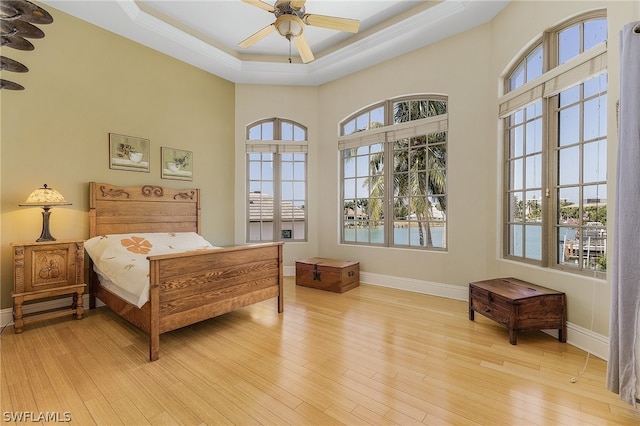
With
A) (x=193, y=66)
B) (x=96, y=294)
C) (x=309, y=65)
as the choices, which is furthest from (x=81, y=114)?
(x=309, y=65)

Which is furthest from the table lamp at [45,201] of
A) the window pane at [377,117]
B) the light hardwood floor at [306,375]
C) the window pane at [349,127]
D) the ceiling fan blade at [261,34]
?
the window pane at [377,117]

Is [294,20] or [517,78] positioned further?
[517,78]

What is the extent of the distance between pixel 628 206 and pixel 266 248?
2.91m

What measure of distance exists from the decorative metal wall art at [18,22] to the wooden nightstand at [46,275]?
2342 mm

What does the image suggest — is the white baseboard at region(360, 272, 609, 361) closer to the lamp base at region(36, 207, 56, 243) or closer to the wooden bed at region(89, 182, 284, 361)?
the wooden bed at region(89, 182, 284, 361)

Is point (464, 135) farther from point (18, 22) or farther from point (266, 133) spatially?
point (18, 22)

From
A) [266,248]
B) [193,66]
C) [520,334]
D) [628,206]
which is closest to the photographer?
[628,206]

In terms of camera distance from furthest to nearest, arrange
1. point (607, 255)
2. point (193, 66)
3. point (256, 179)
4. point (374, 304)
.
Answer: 1. point (256, 179)
2. point (193, 66)
3. point (374, 304)
4. point (607, 255)

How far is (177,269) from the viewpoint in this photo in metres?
2.43

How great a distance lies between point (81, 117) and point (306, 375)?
3.85 metres

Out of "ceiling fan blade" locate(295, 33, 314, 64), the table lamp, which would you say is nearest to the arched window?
"ceiling fan blade" locate(295, 33, 314, 64)

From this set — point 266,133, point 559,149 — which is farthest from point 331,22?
point 266,133

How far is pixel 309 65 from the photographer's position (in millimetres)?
4773

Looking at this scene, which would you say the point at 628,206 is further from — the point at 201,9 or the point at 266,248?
the point at 201,9
